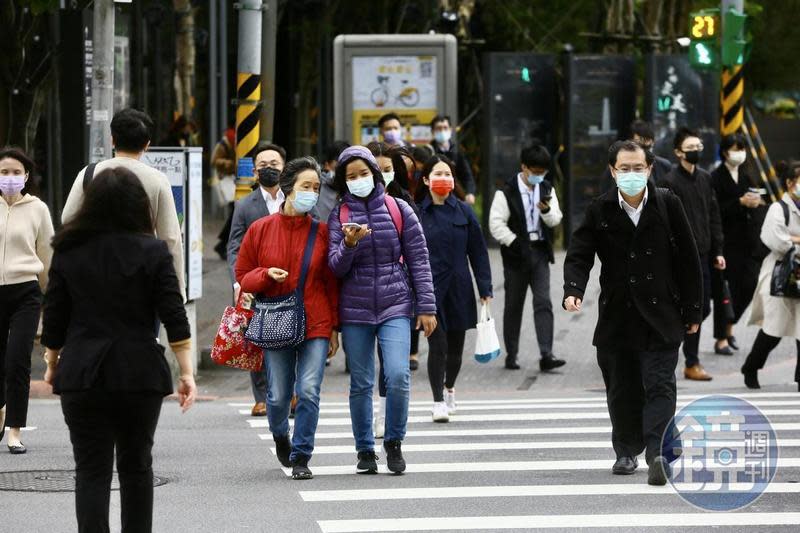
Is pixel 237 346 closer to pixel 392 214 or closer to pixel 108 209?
pixel 392 214

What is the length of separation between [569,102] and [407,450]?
47.2 feet

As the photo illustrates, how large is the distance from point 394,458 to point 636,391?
1.34 meters

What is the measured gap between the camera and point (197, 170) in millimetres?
13750

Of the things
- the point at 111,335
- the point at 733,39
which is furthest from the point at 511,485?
the point at 733,39

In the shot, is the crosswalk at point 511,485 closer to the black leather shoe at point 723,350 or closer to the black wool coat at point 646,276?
the black wool coat at point 646,276

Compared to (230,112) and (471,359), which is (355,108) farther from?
(230,112)

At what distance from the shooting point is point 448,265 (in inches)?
443

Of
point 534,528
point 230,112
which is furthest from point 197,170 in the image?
point 230,112

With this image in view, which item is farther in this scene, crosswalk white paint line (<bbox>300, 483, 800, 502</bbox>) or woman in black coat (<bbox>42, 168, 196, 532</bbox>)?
crosswalk white paint line (<bbox>300, 483, 800, 502</bbox>)

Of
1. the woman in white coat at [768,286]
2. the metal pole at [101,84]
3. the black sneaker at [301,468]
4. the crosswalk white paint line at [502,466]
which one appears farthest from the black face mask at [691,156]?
the black sneaker at [301,468]

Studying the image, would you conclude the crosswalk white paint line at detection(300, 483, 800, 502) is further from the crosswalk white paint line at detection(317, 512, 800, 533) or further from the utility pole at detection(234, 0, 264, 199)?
the utility pole at detection(234, 0, 264, 199)

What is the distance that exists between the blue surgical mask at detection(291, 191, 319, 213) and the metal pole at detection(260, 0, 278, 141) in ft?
22.4

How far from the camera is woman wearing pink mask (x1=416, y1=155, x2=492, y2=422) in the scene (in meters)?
11.2

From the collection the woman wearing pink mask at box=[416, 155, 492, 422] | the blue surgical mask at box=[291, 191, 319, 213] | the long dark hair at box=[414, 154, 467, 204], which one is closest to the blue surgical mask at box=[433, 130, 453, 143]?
the long dark hair at box=[414, 154, 467, 204]
